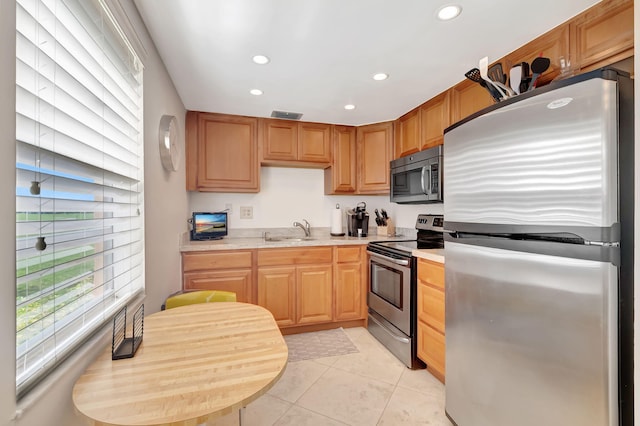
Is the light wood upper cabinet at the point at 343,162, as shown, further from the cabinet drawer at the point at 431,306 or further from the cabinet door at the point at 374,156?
the cabinet drawer at the point at 431,306

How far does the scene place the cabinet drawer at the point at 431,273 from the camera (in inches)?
73.8

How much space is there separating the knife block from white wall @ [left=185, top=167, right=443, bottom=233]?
0.09 metres

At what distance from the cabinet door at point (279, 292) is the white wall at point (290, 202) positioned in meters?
0.72

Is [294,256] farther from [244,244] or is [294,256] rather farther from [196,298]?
Result: [196,298]

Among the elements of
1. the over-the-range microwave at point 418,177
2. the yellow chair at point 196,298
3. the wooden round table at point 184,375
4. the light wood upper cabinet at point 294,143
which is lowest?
the yellow chair at point 196,298

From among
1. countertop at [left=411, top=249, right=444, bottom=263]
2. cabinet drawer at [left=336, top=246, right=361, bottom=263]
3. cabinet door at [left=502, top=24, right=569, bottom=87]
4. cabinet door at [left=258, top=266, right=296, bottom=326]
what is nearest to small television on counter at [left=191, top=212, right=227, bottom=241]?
cabinet door at [left=258, top=266, right=296, bottom=326]

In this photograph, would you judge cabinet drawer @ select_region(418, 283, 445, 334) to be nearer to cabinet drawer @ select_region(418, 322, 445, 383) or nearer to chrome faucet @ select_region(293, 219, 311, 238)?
cabinet drawer @ select_region(418, 322, 445, 383)

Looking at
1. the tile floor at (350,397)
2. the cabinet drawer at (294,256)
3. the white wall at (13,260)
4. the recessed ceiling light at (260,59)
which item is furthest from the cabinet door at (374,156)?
the white wall at (13,260)

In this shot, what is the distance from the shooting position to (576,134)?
97 cm

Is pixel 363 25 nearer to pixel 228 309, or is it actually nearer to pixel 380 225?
pixel 228 309

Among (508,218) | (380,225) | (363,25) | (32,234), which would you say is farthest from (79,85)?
(380,225)

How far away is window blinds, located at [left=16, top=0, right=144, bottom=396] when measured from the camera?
678 millimetres

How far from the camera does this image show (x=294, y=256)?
2.75 metres

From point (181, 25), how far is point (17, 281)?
4.80 ft
